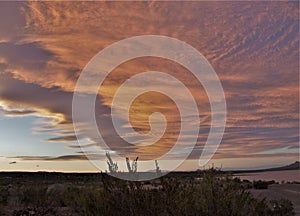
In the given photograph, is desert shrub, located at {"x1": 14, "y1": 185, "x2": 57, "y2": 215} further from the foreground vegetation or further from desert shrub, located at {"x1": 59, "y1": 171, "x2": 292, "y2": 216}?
desert shrub, located at {"x1": 59, "y1": 171, "x2": 292, "y2": 216}

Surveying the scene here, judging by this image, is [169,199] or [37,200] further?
[37,200]

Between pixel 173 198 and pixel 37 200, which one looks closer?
pixel 173 198

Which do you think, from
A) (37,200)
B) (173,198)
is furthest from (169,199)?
(37,200)

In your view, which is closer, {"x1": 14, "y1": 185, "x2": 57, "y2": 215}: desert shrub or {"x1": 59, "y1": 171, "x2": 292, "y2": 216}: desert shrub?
{"x1": 59, "y1": 171, "x2": 292, "y2": 216}: desert shrub

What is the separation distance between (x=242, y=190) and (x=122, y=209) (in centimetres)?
337

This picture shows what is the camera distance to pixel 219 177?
40.9 ft

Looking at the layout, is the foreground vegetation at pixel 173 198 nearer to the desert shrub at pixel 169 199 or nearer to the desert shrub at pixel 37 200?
the desert shrub at pixel 169 199

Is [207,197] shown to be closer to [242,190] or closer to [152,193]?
[242,190]

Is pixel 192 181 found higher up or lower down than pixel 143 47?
lower down

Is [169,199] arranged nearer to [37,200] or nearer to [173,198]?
[173,198]

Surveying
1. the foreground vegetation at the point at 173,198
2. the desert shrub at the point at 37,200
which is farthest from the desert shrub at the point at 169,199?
the desert shrub at the point at 37,200

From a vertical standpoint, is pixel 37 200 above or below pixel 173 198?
above

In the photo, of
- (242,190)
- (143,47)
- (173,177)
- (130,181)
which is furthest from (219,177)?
(143,47)

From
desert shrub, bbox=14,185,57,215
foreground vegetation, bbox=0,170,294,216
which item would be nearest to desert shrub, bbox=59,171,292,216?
foreground vegetation, bbox=0,170,294,216
